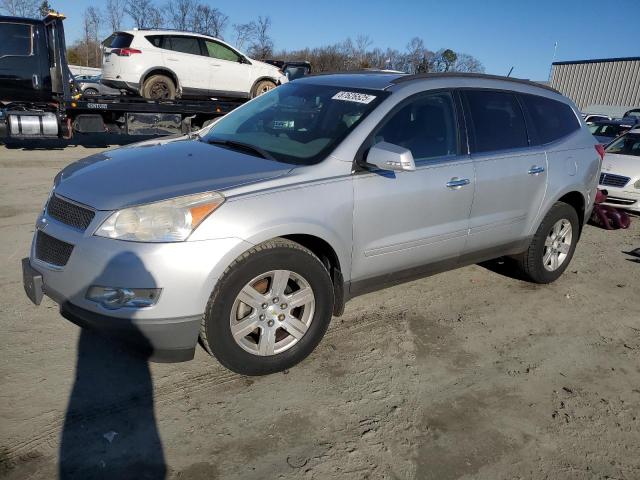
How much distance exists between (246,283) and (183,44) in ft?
34.3

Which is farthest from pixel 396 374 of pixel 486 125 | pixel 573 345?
pixel 486 125

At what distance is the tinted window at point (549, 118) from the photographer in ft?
15.0

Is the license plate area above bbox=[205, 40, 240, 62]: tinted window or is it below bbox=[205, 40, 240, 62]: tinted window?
below

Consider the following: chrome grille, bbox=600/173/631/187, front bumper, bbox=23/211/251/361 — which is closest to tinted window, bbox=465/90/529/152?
front bumper, bbox=23/211/251/361

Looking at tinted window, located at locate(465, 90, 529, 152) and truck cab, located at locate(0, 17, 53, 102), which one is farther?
truck cab, located at locate(0, 17, 53, 102)

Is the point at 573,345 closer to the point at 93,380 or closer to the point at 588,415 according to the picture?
the point at 588,415

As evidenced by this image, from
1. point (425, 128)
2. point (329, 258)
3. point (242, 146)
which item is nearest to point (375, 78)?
point (425, 128)

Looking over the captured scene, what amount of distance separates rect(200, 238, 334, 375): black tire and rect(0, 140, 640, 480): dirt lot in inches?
5.4

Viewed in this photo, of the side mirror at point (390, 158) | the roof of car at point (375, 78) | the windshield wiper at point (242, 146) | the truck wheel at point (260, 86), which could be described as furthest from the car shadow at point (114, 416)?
the truck wheel at point (260, 86)

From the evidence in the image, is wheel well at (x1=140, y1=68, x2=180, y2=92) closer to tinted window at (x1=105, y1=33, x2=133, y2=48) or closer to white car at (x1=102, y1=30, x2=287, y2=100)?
white car at (x1=102, y1=30, x2=287, y2=100)

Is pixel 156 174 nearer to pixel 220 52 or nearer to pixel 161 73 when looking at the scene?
pixel 161 73

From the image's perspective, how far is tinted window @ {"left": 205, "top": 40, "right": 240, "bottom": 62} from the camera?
482 inches

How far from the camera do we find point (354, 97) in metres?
3.70

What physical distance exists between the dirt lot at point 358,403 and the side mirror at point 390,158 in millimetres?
1263
